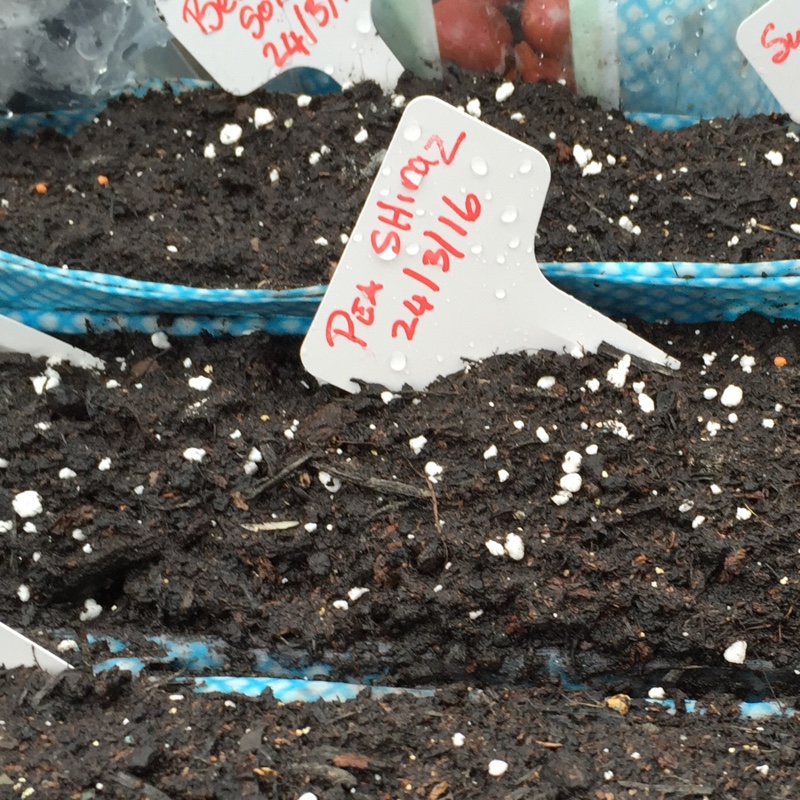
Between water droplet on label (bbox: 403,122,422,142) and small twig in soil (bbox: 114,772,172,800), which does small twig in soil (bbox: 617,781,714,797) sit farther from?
water droplet on label (bbox: 403,122,422,142)

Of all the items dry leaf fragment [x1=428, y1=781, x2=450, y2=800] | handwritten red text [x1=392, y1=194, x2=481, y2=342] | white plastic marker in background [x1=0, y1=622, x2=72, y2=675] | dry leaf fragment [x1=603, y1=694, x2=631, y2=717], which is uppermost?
handwritten red text [x1=392, y1=194, x2=481, y2=342]

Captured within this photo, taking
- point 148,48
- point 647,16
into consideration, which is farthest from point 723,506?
point 148,48

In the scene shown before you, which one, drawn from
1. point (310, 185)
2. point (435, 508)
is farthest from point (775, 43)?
point (435, 508)

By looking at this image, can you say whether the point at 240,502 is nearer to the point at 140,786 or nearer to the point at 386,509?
the point at 386,509

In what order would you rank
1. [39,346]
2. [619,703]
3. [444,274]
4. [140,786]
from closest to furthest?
1. [140,786]
2. [619,703]
3. [444,274]
4. [39,346]

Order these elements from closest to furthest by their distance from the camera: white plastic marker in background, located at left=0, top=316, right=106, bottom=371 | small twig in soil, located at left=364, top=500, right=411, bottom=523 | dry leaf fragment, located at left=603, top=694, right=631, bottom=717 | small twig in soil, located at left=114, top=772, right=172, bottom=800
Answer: small twig in soil, located at left=114, top=772, right=172, bottom=800 < dry leaf fragment, located at left=603, top=694, right=631, bottom=717 < small twig in soil, located at left=364, top=500, right=411, bottom=523 < white plastic marker in background, located at left=0, top=316, right=106, bottom=371

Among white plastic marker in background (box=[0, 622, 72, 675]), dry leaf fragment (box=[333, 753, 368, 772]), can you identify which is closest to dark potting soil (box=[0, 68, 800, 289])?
white plastic marker in background (box=[0, 622, 72, 675])

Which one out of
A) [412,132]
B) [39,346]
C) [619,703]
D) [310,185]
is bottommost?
[619,703]
